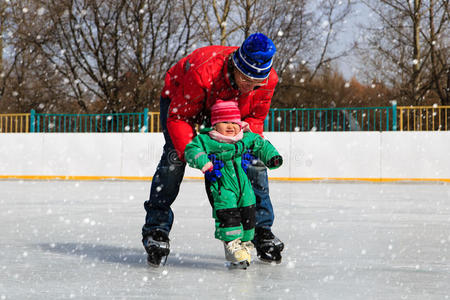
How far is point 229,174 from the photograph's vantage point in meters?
2.71

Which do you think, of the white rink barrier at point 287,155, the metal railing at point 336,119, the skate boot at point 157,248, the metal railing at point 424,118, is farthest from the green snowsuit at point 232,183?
the metal railing at point 424,118

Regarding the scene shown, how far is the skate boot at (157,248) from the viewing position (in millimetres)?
2883

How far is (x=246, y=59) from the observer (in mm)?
2645

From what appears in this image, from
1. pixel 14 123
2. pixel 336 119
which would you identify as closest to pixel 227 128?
pixel 336 119

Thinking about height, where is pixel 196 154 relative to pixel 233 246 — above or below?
above

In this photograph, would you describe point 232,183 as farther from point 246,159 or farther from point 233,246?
point 233,246

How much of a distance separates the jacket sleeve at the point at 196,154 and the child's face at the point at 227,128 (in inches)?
4.1

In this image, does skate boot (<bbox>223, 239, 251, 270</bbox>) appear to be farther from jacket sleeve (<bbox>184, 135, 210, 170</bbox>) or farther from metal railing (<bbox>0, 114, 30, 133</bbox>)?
metal railing (<bbox>0, 114, 30, 133</bbox>)

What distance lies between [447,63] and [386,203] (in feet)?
40.4

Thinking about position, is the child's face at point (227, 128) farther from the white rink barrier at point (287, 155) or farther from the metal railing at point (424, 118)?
the metal railing at point (424, 118)

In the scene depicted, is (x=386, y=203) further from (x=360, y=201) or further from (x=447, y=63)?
(x=447, y=63)

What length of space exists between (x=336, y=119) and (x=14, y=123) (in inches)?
304

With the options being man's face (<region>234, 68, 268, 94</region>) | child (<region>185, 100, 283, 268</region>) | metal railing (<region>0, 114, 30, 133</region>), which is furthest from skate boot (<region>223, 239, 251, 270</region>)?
metal railing (<region>0, 114, 30, 133</region>)

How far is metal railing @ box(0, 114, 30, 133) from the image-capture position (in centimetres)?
1453
